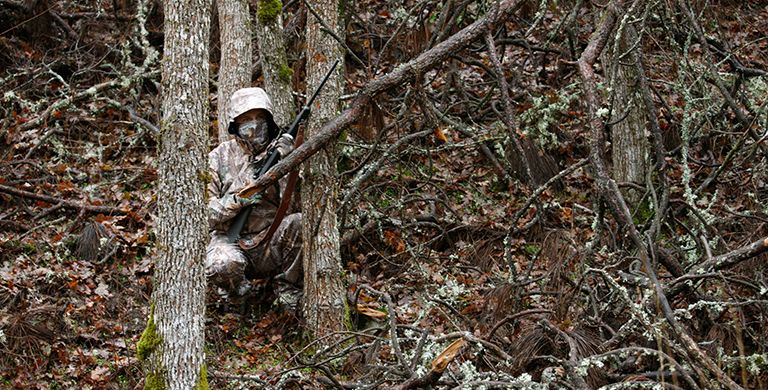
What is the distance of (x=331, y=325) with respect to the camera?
6582mm

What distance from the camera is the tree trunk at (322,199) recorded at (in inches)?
258

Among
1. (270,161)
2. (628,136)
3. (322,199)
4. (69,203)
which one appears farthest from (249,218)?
(628,136)

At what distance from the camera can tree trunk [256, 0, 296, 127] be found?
7867mm

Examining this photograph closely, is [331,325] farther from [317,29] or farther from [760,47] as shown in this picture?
[760,47]

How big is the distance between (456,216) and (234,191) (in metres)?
2.08

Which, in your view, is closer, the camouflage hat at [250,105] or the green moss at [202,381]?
the green moss at [202,381]

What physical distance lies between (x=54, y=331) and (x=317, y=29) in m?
2.78

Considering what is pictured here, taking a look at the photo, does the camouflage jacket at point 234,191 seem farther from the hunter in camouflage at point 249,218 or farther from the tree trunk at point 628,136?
the tree trunk at point 628,136

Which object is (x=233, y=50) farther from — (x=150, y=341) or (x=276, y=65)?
(x=150, y=341)

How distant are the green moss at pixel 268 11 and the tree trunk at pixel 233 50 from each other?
76 centimetres

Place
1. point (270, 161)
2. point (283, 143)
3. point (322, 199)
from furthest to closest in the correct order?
point (283, 143)
point (270, 161)
point (322, 199)

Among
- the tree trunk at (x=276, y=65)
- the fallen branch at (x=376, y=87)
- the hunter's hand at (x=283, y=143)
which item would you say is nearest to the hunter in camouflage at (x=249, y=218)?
the hunter's hand at (x=283, y=143)

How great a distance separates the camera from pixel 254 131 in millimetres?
7297

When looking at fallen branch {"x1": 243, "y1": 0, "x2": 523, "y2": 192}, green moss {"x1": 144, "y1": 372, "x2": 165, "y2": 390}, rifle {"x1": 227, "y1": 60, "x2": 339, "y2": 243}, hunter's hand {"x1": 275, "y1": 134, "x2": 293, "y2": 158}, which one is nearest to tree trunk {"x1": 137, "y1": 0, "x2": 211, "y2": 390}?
green moss {"x1": 144, "y1": 372, "x2": 165, "y2": 390}
